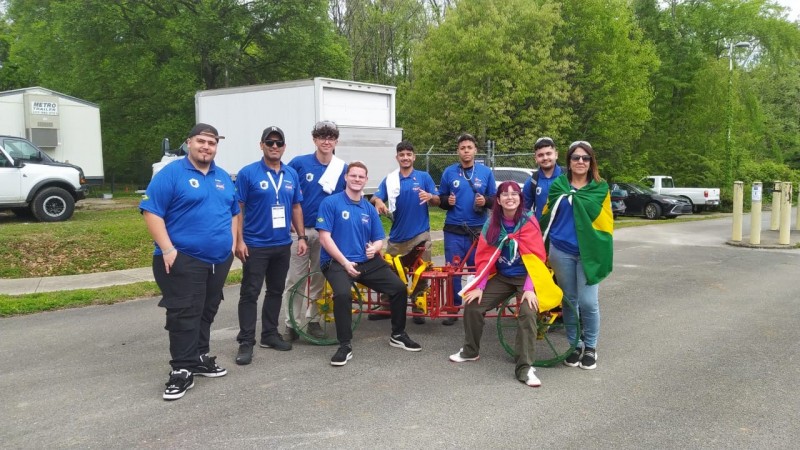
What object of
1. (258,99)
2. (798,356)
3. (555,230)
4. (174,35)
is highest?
(174,35)

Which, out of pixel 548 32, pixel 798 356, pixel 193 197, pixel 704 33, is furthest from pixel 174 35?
pixel 704 33

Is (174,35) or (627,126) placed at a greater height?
(174,35)

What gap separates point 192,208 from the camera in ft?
14.2

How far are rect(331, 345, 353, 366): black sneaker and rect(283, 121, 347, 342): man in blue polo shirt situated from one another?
720mm

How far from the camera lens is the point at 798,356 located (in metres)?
5.34

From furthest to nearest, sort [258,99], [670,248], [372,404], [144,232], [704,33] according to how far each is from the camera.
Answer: [704,33] < [258,99] < [670,248] < [144,232] < [372,404]

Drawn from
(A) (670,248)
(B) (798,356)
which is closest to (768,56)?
(A) (670,248)

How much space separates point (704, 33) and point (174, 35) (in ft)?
92.2

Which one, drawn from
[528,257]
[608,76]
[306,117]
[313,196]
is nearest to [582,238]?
[528,257]

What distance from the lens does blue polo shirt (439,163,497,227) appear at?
641 centimetres

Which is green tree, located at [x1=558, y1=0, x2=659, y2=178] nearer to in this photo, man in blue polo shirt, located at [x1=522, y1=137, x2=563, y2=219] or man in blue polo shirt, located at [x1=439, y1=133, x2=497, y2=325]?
man in blue polo shirt, located at [x1=439, y1=133, x2=497, y2=325]

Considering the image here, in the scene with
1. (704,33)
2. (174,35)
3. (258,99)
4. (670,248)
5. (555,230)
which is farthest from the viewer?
(704,33)

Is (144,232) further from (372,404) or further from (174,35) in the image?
(174,35)

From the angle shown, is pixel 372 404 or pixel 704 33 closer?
pixel 372 404
